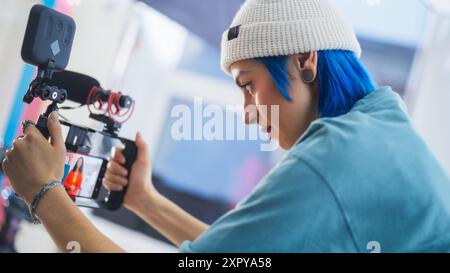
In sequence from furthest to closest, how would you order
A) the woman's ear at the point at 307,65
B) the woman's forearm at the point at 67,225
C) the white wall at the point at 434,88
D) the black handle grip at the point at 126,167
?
the white wall at the point at 434,88
the black handle grip at the point at 126,167
the woman's ear at the point at 307,65
the woman's forearm at the point at 67,225

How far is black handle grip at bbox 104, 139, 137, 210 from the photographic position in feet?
3.68

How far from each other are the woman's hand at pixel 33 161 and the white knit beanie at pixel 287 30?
0.39m

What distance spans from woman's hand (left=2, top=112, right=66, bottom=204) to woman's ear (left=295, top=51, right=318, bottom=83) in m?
0.46

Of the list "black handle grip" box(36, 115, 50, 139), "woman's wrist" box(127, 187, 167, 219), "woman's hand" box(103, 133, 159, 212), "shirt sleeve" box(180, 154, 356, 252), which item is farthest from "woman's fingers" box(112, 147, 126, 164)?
"shirt sleeve" box(180, 154, 356, 252)

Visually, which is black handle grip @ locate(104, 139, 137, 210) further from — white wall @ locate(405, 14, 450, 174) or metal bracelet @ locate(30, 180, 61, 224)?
white wall @ locate(405, 14, 450, 174)

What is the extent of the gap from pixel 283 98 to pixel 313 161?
0.83ft

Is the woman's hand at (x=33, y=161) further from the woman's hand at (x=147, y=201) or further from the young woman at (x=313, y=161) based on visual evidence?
the woman's hand at (x=147, y=201)

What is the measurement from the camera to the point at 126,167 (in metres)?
1.17

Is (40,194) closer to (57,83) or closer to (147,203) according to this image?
(57,83)

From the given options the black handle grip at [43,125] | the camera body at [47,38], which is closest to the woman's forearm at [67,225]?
the black handle grip at [43,125]

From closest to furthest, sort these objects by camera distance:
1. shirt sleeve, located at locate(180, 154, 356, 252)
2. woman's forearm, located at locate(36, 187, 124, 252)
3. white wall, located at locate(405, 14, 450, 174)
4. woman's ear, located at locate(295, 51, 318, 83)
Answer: shirt sleeve, located at locate(180, 154, 356, 252) → woman's forearm, located at locate(36, 187, 124, 252) → woman's ear, located at locate(295, 51, 318, 83) → white wall, located at locate(405, 14, 450, 174)

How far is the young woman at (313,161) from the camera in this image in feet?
2.02
